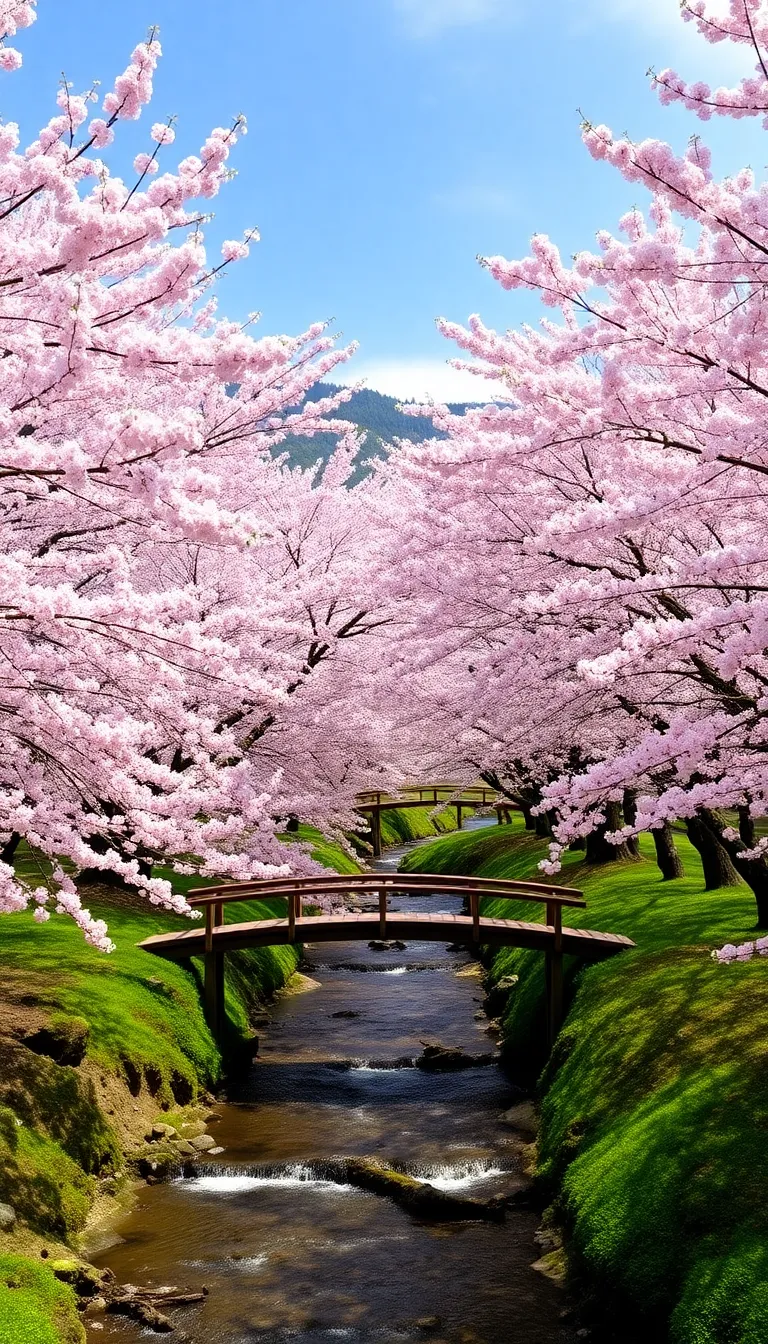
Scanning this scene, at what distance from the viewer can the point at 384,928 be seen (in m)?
18.1

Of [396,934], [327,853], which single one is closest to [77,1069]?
[396,934]

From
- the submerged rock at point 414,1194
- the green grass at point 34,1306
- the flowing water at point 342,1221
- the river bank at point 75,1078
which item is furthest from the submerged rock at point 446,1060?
the green grass at point 34,1306

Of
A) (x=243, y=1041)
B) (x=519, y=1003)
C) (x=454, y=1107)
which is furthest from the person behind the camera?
(x=519, y=1003)

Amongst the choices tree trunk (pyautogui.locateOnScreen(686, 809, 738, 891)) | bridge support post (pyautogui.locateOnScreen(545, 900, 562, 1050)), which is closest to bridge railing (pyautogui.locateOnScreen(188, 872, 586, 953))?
bridge support post (pyautogui.locateOnScreen(545, 900, 562, 1050))

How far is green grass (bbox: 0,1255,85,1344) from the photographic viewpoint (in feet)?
Answer: 25.8

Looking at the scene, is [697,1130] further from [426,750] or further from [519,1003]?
[426,750]

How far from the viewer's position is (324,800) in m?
17.8

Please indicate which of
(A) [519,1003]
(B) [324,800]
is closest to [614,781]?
(B) [324,800]

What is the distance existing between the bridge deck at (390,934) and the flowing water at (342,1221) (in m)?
1.99

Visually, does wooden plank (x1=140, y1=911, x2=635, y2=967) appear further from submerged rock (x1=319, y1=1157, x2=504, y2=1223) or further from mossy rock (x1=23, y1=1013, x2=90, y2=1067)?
submerged rock (x1=319, y1=1157, x2=504, y2=1223)

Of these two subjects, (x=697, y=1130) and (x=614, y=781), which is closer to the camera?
(x=614, y=781)

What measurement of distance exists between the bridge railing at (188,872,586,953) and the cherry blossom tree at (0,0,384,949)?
2.22 feet

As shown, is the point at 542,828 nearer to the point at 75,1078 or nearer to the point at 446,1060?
the point at 446,1060

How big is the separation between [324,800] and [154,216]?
1315cm
